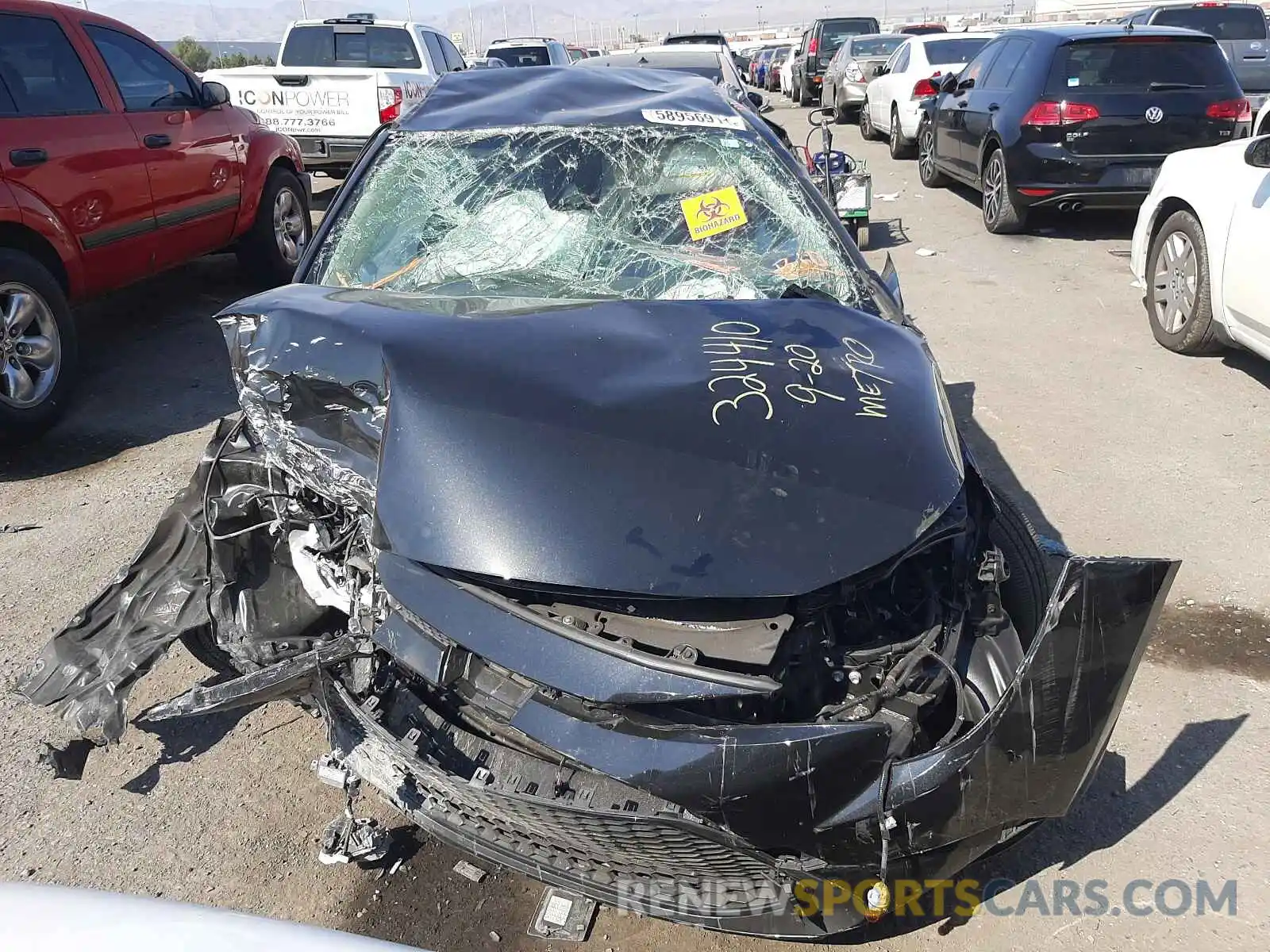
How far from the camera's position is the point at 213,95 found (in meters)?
6.44

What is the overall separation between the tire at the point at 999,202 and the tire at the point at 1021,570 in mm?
6549

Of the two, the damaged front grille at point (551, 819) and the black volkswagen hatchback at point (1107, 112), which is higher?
the black volkswagen hatchback at point (1107, 112)

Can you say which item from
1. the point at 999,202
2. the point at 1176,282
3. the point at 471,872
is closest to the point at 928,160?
the point at 999,202

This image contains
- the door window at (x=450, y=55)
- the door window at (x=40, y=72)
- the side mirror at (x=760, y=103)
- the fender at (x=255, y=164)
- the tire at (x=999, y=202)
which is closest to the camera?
the door window at (x=40, y=72)

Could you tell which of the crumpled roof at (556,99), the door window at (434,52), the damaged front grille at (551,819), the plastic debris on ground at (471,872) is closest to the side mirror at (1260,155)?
the crumpled roof at (556,99)

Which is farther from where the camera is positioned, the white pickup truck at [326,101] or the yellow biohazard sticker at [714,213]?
the white pickup truck at [326,101]

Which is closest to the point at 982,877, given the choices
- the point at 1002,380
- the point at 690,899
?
the point at 690,899

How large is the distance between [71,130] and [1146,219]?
20.4 feet

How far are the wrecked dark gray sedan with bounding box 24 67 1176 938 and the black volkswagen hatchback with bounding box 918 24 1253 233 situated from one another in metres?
5.89

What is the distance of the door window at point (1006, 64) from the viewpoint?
8406mm

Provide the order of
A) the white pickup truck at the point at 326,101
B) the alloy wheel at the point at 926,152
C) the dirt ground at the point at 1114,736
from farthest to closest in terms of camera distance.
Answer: the alloy wheel at the point at 926,152 < the white pickup truck at the point at 326,101 < the dirt ground at the point at 1114,736

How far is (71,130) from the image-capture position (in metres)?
5.17

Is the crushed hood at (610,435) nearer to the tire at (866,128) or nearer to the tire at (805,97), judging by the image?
the tire at (866,128)

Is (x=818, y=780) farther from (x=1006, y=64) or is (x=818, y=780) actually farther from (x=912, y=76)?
(x=912, y=76)
